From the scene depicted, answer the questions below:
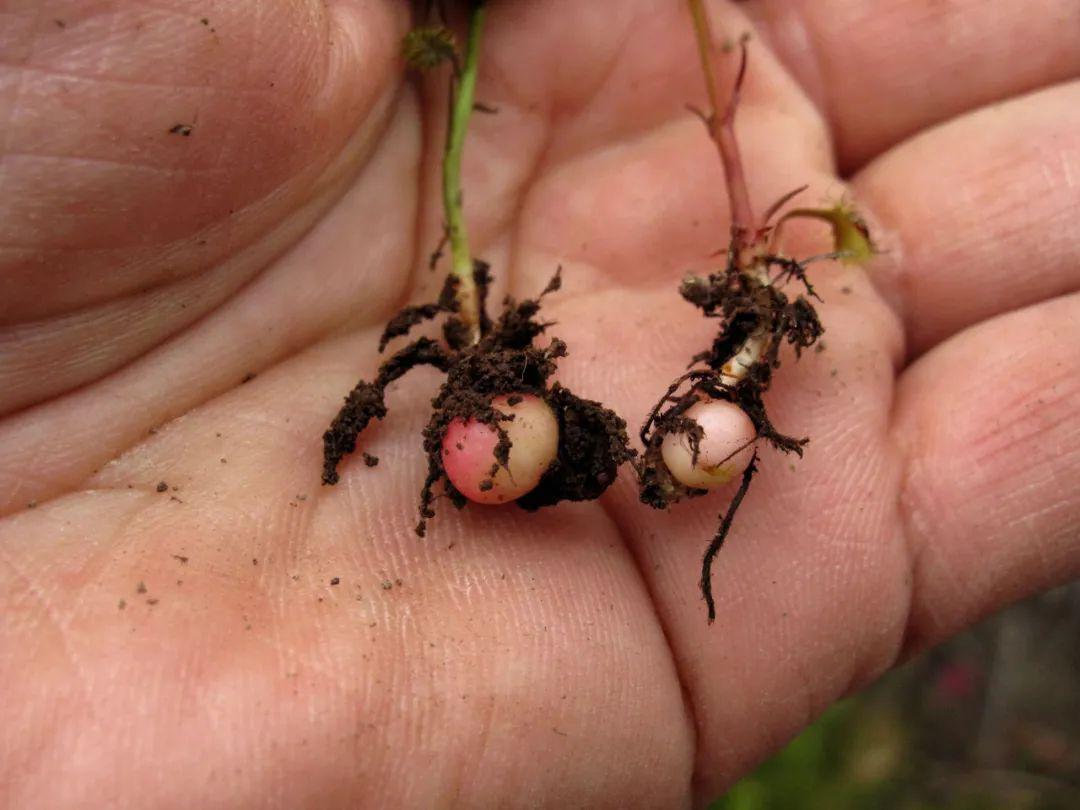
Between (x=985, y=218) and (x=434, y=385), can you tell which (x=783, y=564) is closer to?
(x=434, y=385)

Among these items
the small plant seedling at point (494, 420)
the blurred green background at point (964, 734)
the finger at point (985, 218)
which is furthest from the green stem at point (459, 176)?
the blurred green background at point (964, 734)

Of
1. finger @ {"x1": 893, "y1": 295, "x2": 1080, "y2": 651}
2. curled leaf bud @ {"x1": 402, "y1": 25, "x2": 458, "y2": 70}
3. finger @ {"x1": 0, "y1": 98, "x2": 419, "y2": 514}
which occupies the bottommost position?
finger @ {"x1": 893, "y1": 295, "x2": 1080, "y2": 651}

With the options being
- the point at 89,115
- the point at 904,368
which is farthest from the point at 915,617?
the point at 89,115

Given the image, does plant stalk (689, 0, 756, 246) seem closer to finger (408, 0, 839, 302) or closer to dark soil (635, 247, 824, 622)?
dark soil (635, 247, 824, 622)

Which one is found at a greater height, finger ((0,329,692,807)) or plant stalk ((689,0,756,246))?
plant stalk ((689,0,756,246))

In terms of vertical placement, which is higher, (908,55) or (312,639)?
(908,55)

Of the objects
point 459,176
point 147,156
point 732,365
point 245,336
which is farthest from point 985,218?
point 147,156

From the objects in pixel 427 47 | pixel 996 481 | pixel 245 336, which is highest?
pixel 427 47

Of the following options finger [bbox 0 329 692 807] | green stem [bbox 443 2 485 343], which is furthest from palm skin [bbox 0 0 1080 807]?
green stem [bbox 443 2 485 343]
